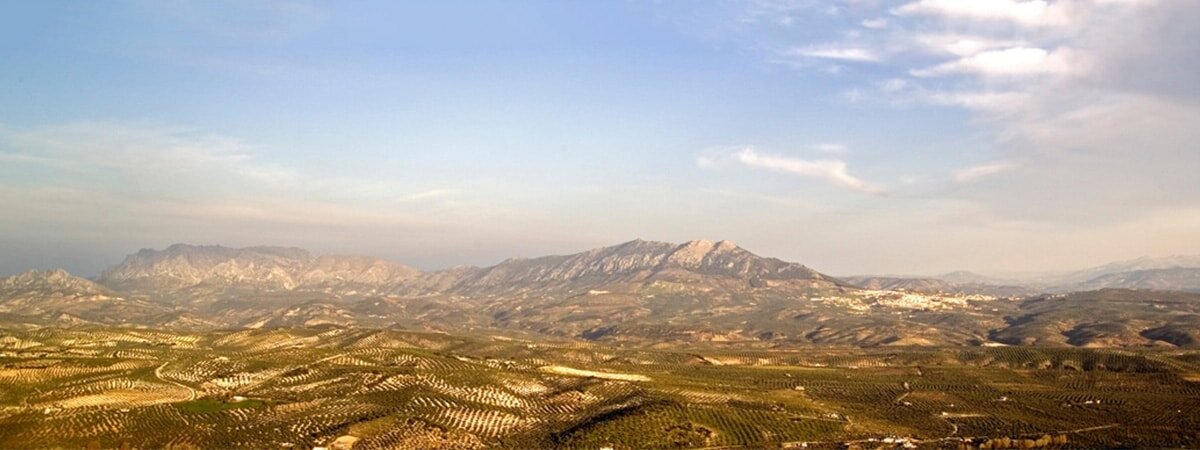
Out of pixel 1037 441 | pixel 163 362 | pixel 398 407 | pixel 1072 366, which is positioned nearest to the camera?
pixel 1037 441

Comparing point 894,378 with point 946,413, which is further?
point 894,378

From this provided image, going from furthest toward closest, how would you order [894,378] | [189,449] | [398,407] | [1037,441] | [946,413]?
[894,378]
[946,413]
[398,407]
[1037,441]
[189,449]

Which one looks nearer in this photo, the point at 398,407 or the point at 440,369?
the point at 398,407

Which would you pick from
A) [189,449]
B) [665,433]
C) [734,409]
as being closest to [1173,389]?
[734,409]

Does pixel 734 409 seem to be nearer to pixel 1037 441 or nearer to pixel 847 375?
pixel 1037 441

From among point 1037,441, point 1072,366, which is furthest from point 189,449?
point 1072,366

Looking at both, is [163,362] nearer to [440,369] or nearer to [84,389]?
[84,389]
